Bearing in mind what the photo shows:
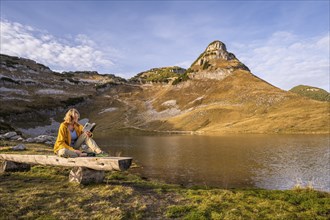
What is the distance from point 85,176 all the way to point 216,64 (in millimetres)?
153420

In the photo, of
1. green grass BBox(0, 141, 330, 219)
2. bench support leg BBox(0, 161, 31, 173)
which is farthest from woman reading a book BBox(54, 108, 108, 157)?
bench support leg BBox(0, 161, 31, 173)

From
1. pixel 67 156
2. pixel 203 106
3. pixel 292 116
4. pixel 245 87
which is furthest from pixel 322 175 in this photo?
pixel 245 87

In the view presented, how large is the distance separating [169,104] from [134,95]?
41173 millimetres

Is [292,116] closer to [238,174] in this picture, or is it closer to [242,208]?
[238,174]

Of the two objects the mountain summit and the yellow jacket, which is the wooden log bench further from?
the mountain summit

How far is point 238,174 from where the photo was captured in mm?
26812

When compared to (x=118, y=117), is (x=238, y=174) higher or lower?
lower

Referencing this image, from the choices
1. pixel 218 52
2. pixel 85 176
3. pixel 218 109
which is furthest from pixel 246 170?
pixel 218 52

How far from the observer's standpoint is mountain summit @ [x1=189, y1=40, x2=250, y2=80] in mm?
151775

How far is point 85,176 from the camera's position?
14.5 metres

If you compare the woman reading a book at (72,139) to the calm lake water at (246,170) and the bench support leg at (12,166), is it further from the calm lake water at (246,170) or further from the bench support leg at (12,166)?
the calm lake water at (246,170)

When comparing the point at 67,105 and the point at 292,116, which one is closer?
the point at 292,116

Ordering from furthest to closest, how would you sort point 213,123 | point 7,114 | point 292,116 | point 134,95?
point 134,95
point 213,123
point 7,114
point 292,116

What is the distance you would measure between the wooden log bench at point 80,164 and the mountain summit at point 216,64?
454ft
